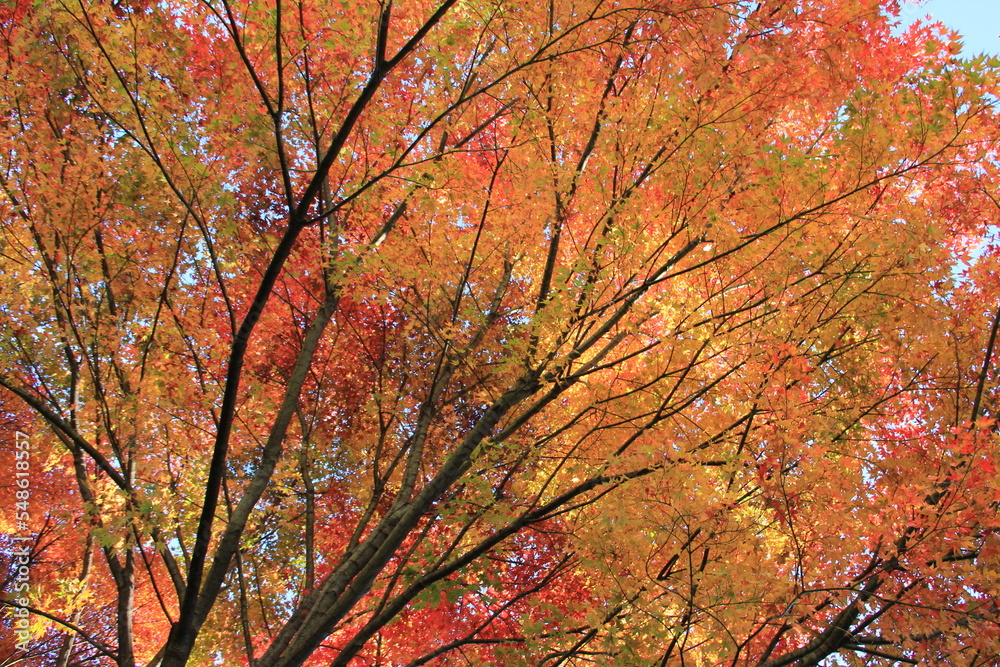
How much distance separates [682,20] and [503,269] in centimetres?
301

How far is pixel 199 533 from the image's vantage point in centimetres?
317

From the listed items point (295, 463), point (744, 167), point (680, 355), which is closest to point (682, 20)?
point (744, 167)

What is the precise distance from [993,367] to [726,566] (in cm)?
232

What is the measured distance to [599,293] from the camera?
4062 mm

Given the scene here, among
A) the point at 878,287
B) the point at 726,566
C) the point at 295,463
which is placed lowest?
the point at 726,566

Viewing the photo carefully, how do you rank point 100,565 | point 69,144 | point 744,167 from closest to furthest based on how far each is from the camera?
point 744,167 < point 69,144 < point 100,565

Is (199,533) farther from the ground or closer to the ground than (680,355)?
closer to the ground

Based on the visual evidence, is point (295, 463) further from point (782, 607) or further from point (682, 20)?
point (682, 20)

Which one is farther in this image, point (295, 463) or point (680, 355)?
point (295, 463)

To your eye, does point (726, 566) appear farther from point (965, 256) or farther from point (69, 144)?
point (69, 144)

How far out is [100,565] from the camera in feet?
29.6

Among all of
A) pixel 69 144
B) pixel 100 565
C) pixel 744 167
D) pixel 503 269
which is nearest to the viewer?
pixel 744 167

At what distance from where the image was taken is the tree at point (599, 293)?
10.4ft

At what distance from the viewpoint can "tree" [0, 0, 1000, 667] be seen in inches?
125
